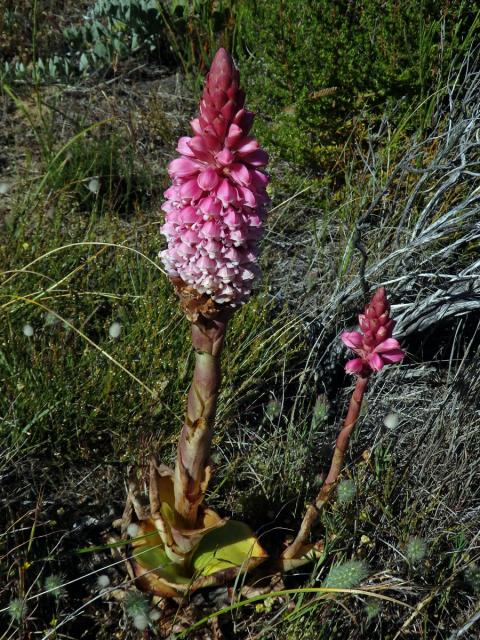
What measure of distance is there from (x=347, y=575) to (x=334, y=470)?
294mm

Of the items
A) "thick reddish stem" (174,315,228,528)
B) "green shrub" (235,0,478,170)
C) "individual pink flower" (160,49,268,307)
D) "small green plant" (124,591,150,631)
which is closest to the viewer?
"individual pink flower" (160,49,268,307)

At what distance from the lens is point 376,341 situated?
5.81ft

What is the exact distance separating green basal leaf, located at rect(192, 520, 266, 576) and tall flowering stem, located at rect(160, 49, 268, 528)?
0.81m

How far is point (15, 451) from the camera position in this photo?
88.8 inches

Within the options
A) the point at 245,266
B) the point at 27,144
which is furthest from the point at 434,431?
the point at 27,144

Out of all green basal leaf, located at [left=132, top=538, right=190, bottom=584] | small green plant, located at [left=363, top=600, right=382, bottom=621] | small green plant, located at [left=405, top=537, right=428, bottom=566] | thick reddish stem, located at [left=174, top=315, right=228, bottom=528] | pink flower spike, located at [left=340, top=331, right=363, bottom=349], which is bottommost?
green basal leaf, located at [left=132, top=538, right=190, bottom=584]

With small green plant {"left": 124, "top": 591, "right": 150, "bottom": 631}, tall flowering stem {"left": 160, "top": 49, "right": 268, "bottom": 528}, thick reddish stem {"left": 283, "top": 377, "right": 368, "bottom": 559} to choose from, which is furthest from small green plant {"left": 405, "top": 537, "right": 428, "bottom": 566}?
tall flowering stem {"left": 160, "top": 49, "right": 268, "bottom": 528}

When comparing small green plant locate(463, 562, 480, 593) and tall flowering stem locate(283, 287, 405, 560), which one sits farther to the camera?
small green plant locate(463, 562, 480, 593)

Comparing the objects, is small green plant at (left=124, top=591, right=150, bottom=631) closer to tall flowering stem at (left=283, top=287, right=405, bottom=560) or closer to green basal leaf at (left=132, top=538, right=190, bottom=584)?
green basal leaf at (left=132, top=538, right=190, bottom=584)

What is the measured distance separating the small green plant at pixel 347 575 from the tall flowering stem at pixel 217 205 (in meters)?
0.81

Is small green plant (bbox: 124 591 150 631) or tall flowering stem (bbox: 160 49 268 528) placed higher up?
tall flowering stem (bbox: 160 49 268 528)

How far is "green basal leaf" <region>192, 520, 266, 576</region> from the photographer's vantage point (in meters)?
2.10

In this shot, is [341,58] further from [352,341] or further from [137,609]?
[137,609]

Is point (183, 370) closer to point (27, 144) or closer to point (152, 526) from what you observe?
point (152, 526)
